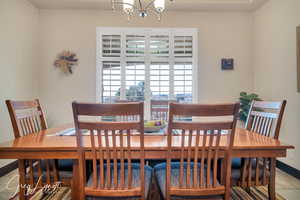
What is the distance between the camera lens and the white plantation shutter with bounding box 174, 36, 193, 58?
13.1 ft

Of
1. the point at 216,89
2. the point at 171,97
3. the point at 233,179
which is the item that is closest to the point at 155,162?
the point at 233,179

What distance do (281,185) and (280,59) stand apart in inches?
70.5

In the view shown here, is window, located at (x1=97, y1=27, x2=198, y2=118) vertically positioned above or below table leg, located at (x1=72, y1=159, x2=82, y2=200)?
above

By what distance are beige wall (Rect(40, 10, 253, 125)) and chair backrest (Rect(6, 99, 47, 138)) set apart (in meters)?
1.67

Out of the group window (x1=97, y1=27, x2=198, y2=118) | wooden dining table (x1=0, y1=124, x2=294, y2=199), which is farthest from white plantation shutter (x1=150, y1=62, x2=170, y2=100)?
wooden dining table (x1=0, y1=124, x2=294, y2=199)

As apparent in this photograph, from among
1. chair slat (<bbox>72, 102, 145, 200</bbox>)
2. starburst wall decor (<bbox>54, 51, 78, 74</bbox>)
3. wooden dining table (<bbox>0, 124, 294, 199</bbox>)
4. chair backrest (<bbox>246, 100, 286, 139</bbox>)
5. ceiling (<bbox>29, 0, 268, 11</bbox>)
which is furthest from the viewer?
starburst wall decor (<bbox>54, 51, 78, 74</bbox>)

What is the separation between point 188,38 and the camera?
402cm

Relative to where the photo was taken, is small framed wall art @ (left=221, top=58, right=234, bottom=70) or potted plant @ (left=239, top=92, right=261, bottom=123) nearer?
potted plant @ (left=239, top=92, right=261, bottom=123)

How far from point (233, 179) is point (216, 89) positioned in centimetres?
255

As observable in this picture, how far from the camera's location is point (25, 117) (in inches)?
78.7

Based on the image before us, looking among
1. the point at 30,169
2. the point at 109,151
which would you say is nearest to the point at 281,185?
the point at 109,151

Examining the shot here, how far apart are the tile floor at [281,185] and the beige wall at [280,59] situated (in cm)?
22
